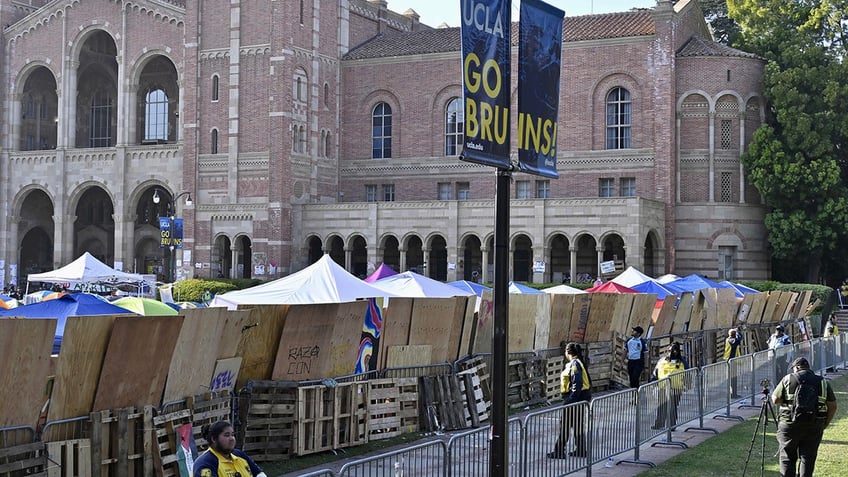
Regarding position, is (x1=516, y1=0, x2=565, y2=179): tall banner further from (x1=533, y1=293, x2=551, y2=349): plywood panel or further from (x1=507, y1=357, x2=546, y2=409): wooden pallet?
(x1=533, y1=293, x2=551, y2=349): plywood panel

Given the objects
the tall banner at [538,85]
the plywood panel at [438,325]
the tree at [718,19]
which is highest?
the tree at [718,19]

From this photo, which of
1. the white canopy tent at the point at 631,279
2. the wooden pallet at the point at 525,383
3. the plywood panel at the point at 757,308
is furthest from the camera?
the white canopy tent at the point at 631,279

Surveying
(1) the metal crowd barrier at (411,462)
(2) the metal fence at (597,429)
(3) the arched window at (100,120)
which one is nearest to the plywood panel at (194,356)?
(2) the metal fence at (597,429)

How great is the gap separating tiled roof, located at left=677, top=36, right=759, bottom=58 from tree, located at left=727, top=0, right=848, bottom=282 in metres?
1.43

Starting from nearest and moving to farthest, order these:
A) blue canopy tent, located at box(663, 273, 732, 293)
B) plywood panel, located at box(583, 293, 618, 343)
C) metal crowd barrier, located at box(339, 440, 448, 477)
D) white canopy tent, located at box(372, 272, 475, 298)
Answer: metal crowd barrier, located at box(339, 440, 448, 477), plywood panel, located at box(583, 293, 618, 343), white canopy tent, located at box(372, 272, 475, 298), blue canopy tent, located at box(663, 273, 732, 293)

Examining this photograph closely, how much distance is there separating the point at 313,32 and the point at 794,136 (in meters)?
22.6

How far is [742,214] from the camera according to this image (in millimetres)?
50625

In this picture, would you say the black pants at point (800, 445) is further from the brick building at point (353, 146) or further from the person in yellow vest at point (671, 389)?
the brick building at point (353, 146)

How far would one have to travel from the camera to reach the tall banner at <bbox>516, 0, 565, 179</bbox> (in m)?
10.9

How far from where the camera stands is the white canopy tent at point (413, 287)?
2833cm

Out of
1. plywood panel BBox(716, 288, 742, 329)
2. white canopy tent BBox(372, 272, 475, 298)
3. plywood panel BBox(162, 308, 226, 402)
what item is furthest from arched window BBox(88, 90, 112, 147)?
plywood panel BBox(162, 308, 226, 402)

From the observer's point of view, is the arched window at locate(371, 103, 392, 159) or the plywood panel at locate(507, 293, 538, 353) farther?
the arched window at locate(371, 103, 392, 159)

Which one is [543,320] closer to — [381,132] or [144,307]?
[144,307]

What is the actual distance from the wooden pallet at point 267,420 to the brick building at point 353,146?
105 ft
